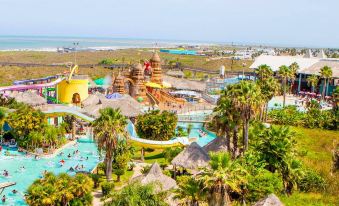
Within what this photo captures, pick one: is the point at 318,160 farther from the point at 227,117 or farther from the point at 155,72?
the point at 155,72

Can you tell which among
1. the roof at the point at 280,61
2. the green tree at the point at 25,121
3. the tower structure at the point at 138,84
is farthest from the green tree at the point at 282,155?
the roof at the point at 280,61

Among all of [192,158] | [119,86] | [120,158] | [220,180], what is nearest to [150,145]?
[120,158]

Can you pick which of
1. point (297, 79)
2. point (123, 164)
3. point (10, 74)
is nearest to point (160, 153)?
point (123, 164)

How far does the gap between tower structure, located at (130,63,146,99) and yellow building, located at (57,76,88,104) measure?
8.17 meters

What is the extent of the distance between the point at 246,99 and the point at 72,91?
31.4 m

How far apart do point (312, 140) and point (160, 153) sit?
53.6 ft

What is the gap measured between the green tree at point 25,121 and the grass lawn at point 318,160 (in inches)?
900

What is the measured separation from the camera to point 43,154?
37375mm

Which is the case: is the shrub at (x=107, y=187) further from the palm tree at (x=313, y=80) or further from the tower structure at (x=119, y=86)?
the palm tree at (x=313, y=80)

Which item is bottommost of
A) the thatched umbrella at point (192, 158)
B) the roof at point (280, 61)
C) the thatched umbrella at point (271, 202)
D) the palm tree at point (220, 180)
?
the thatched umbrella at point (192, 158)

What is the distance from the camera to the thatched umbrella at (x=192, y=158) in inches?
1155

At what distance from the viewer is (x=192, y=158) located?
29.7m

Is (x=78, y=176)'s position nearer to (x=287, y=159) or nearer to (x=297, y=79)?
(x=287, y=159)

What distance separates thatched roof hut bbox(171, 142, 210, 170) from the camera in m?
29.3
